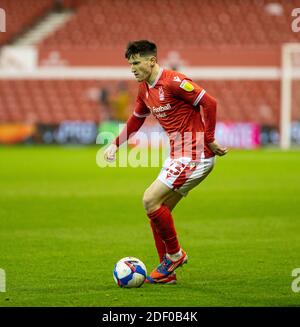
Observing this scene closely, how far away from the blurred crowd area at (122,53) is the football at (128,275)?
20.2 m

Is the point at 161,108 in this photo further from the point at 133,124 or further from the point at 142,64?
the point at 133,124

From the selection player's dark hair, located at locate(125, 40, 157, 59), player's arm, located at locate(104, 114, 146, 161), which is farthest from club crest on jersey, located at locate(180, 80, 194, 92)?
player's arm, located at locate(104, 114, 146, 161)

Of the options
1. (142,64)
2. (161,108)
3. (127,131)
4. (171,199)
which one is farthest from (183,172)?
(142,64)

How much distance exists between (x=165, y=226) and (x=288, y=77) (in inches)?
845

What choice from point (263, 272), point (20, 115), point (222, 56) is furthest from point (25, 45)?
point (263, 272)

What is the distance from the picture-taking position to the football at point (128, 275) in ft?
24.2

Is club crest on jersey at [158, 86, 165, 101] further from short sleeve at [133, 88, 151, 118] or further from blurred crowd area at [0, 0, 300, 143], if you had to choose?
blurred crowd area at [0, 0, 300, 143]

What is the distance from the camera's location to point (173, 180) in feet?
24.7

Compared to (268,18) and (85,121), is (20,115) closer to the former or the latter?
(85,121)

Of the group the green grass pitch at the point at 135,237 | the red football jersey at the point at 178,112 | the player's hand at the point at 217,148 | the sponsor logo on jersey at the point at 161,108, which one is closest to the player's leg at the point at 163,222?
the green grass pitch at the point at 135,237

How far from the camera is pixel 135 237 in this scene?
1052 cm

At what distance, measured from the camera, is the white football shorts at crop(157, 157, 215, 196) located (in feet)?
24.7

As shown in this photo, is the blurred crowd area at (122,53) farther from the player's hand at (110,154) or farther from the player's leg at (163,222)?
the player's leg at (163,222)
